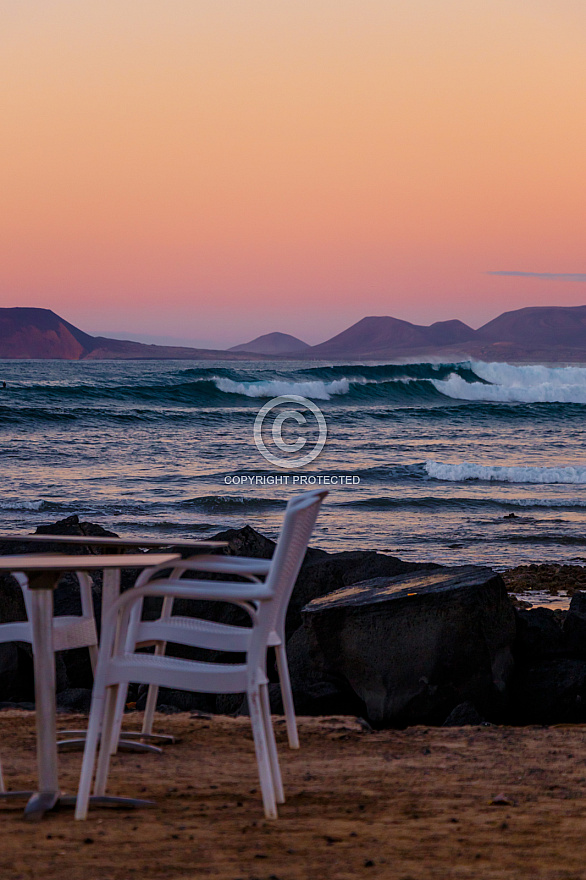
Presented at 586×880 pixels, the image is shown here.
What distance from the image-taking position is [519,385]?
151ft

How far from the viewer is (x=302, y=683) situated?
5059mm

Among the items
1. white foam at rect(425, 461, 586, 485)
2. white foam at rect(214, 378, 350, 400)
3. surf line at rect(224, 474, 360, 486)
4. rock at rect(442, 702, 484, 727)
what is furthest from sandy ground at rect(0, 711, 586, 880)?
white foam at rect(214, 378, 350, 400)

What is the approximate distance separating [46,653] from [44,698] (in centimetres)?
15

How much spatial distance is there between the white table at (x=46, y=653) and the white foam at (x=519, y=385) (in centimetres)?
3930

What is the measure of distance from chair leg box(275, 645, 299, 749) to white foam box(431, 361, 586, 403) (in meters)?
38.3

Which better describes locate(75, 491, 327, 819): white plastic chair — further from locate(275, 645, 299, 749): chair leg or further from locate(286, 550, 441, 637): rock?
locate(286, 550, 441, 637): rock

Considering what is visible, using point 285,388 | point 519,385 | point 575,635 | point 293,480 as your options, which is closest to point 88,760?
point 575,635

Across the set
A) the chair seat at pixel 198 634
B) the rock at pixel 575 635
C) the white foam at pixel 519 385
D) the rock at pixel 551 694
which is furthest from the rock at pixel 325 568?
the white foam at pixel 519 385

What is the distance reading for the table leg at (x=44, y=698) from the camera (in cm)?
284

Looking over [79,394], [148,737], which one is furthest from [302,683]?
[79,394]

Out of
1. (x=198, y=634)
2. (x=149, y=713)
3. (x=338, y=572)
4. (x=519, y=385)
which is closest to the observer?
(x=198, y=634)

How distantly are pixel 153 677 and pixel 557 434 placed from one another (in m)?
26.1

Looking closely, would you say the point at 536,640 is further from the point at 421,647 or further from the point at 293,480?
the point at 293,480

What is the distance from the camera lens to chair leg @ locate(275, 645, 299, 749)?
3527 mm
